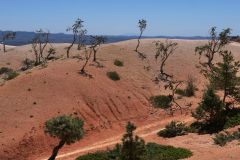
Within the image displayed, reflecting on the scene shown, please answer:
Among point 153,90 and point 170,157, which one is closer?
point 170,157

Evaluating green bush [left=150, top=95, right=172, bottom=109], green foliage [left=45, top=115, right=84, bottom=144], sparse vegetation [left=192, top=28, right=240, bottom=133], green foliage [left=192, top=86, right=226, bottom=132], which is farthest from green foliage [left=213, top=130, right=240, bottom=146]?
green bush [left=150, top=95, right=172, bottom=109]

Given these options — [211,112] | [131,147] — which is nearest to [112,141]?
[211,112]

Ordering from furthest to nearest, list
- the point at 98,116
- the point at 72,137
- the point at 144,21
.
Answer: the point at 144,21 < the point at 98,116 < the point at 72,137

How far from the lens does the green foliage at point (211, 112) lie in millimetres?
40250

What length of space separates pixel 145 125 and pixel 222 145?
1502 centimetres

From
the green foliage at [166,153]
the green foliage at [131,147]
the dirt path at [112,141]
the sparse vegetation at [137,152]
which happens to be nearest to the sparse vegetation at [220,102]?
the dirt path at [112,141]

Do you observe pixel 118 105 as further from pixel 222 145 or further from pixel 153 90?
pixel 222 145

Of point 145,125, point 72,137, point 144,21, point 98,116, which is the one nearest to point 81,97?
point 98,116

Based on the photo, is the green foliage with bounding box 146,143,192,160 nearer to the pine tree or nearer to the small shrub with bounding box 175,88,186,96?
the pine tree

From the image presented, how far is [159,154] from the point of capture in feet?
105

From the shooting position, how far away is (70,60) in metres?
57.3

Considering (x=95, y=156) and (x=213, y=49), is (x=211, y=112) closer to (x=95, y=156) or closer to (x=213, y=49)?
(x=95, y=156)

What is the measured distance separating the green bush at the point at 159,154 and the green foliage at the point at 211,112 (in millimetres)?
7546

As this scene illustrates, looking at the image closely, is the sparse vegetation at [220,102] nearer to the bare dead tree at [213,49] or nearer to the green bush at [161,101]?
the green bush at [161,101]
